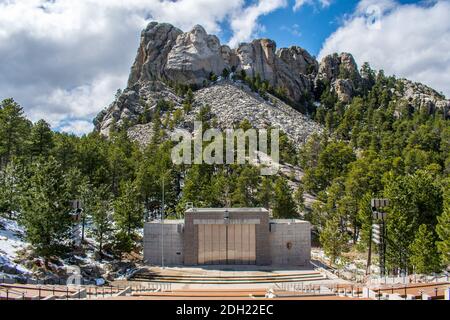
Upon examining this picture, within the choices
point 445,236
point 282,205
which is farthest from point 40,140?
point 445,236

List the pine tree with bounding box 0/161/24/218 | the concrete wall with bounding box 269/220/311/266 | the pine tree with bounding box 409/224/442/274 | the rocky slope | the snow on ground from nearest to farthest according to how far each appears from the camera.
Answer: the snow on ground < the pine tree with bounding box 409/224/442/274 < the concrete wall with bounding box 269/220/311/266 < the pine tree with bounding box 0/161/24/218 < the rocky slope

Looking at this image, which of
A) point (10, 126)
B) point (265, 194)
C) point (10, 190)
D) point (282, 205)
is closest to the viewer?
point (10, 190)

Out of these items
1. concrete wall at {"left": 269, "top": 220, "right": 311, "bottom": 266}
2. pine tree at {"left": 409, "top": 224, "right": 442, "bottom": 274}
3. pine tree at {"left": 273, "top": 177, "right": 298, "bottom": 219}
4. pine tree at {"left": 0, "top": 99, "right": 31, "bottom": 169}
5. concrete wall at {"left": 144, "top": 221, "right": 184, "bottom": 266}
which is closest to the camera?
pine tree at {"left": 409, "top": 224, "right": 442, "bottom": 274}

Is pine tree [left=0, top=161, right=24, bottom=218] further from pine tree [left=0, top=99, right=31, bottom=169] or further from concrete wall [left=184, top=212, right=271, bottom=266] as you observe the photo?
concrete wall [left=184, top=212, right=271, bottom=266]

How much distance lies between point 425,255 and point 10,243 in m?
29.5

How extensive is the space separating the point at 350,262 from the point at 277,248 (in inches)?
414

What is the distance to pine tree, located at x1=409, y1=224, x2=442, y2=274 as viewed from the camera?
26.6 m

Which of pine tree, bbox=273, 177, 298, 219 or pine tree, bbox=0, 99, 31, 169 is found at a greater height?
pine tree, bbox=0, 99, 31, 169

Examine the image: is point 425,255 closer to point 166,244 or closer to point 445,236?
point 445,236

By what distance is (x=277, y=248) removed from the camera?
3291cm

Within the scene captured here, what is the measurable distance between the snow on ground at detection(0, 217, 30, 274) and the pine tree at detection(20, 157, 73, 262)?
5.15 feet

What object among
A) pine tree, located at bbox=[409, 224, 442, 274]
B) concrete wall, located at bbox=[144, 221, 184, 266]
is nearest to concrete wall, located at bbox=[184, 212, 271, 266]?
concrete wall, located at bbox=[144, 221, 184, 266]

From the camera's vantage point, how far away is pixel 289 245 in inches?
1292

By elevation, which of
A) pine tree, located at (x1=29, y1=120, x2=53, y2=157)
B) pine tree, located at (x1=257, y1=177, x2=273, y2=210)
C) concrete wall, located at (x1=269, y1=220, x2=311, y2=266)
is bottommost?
concrete wall, located at (x1=269, y1=220, x2=311, y2=266)
